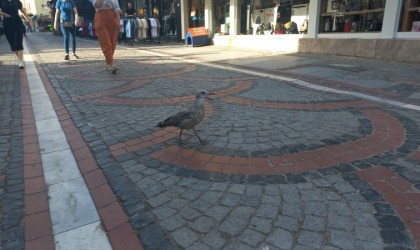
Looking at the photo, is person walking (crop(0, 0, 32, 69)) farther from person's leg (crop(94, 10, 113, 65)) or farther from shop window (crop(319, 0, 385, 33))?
shop window (crop(319, 0, 385, 33))

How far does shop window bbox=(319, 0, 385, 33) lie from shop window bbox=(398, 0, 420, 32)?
0.64 m

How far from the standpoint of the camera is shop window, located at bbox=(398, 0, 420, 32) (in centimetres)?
876

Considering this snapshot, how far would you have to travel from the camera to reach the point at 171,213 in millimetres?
2457

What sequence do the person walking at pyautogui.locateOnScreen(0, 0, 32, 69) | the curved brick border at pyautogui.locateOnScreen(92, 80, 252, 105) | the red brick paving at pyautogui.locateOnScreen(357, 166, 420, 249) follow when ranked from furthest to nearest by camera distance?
1. the person walking at pyautogui.locateOnScreen(0, 0, 32, 69)
2. the curved brick border at pyautogui.locateOnScreen(92, 80, 252, 105)
3. the red brick paving at pyautogui.locateOnScreen(357, 166, 420, 249)

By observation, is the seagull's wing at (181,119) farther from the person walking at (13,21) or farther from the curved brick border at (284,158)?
the person walking at (13,21)

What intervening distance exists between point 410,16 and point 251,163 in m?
8.62

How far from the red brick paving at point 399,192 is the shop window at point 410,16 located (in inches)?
308

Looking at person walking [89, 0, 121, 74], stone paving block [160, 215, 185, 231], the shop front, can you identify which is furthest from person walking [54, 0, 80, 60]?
stone paving block [160, 215, 185, 231]

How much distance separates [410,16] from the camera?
888 centimetres

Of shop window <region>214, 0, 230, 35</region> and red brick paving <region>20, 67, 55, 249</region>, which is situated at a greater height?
shop window <region>214, 0, 230, 35</region>

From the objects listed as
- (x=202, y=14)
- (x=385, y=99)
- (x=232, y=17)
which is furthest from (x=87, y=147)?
(x=202, y=14)

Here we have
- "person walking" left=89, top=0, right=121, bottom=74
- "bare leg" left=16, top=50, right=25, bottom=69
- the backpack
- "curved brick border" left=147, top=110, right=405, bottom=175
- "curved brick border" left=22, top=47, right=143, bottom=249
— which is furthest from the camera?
the backpack

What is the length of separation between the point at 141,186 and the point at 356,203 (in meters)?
1.89

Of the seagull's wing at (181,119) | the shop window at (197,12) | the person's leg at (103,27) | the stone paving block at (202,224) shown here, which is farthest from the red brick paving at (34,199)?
the shop window at (197,12)
